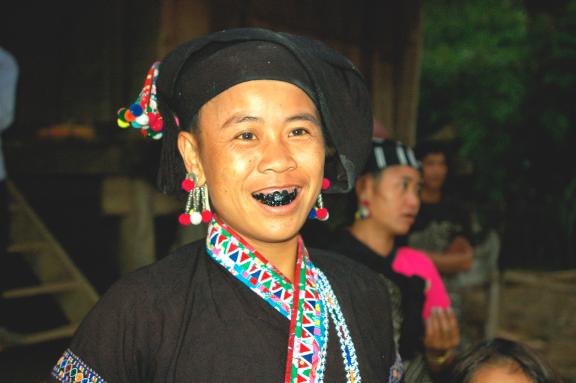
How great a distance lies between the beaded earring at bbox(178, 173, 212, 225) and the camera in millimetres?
1567

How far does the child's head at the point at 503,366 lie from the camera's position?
1.90 m

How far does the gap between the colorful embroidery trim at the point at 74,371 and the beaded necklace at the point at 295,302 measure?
1.32ft

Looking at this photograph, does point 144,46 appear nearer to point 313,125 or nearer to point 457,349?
point 313,125

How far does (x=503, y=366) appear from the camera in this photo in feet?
6.31

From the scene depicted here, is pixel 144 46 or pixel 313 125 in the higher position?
pixel 144 46

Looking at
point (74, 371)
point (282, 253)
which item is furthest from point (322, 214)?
point (74, 371)

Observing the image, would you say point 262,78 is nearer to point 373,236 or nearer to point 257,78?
point 257,78

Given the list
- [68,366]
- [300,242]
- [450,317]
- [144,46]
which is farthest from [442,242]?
[68,366]

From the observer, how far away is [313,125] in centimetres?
155

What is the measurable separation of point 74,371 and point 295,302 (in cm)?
55

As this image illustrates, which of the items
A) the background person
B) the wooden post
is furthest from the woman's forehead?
the wooden post

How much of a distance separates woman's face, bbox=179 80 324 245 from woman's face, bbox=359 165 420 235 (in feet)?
5.52

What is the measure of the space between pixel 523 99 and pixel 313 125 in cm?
645

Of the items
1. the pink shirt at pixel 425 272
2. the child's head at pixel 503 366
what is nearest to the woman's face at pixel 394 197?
the pink shirt at pixel 425 272
